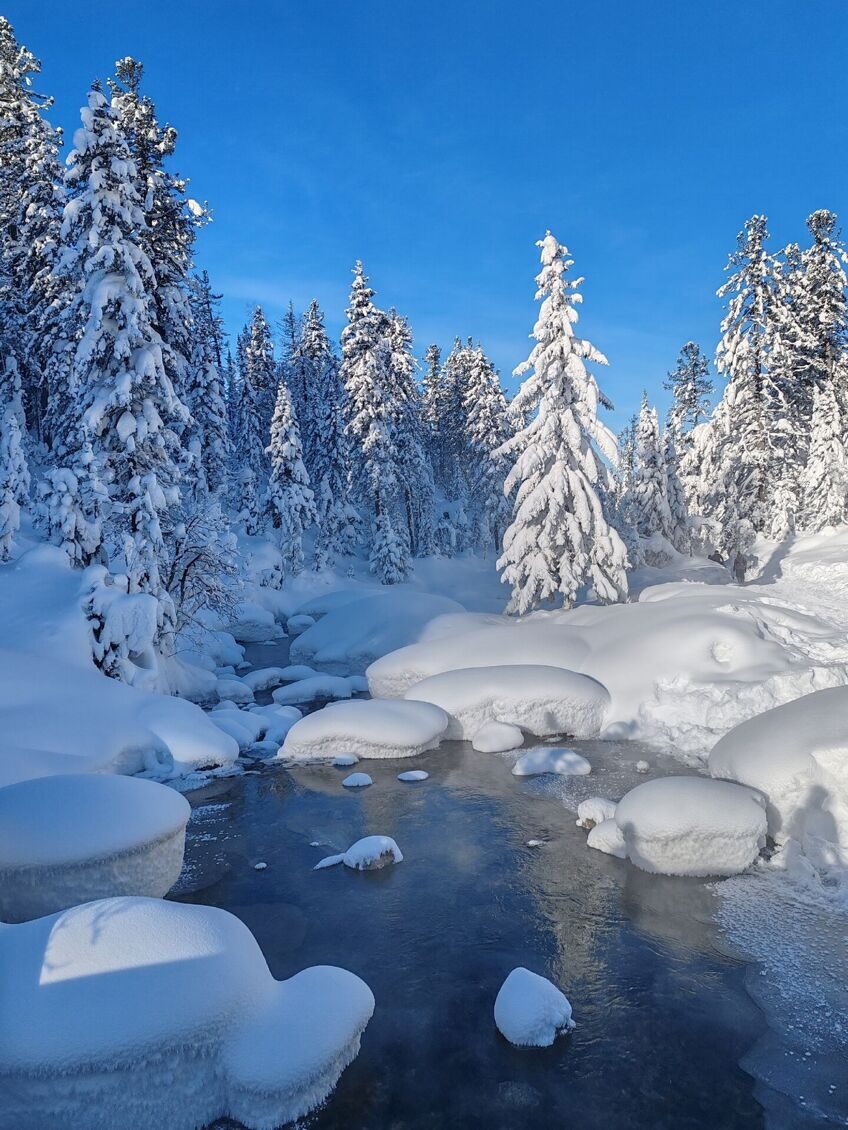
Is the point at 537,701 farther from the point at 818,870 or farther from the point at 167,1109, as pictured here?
the point at 167,1109

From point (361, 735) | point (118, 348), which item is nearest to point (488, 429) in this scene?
point (118, 348)

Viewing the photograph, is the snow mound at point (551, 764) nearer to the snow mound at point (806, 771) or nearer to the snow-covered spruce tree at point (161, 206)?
the snow mound at point (806, 771)

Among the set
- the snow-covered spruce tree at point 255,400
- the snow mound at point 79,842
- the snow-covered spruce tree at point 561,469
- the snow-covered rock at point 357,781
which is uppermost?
the snow-covered spruce tree at point 255,400

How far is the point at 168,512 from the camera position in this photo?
18422 millimetres

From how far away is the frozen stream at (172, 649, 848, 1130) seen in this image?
5.20 meters

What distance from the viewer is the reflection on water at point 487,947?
5227 mm

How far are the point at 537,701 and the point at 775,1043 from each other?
8810mm

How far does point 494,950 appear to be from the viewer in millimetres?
7133

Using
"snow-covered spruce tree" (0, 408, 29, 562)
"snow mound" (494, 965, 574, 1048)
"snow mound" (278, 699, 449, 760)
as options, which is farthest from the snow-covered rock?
"snow-covered spruce tree" (0, 408, 29, 562)

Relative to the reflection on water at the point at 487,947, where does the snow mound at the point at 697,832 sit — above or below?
above

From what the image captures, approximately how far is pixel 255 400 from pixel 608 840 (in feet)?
158

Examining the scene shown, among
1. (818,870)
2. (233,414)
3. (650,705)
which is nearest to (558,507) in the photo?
(650,705)

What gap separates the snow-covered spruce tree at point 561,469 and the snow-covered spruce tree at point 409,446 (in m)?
17.7

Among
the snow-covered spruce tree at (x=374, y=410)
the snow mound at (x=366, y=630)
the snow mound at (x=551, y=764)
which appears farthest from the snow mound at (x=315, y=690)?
the snow-covered spruce tree at (x=374, y=410)
